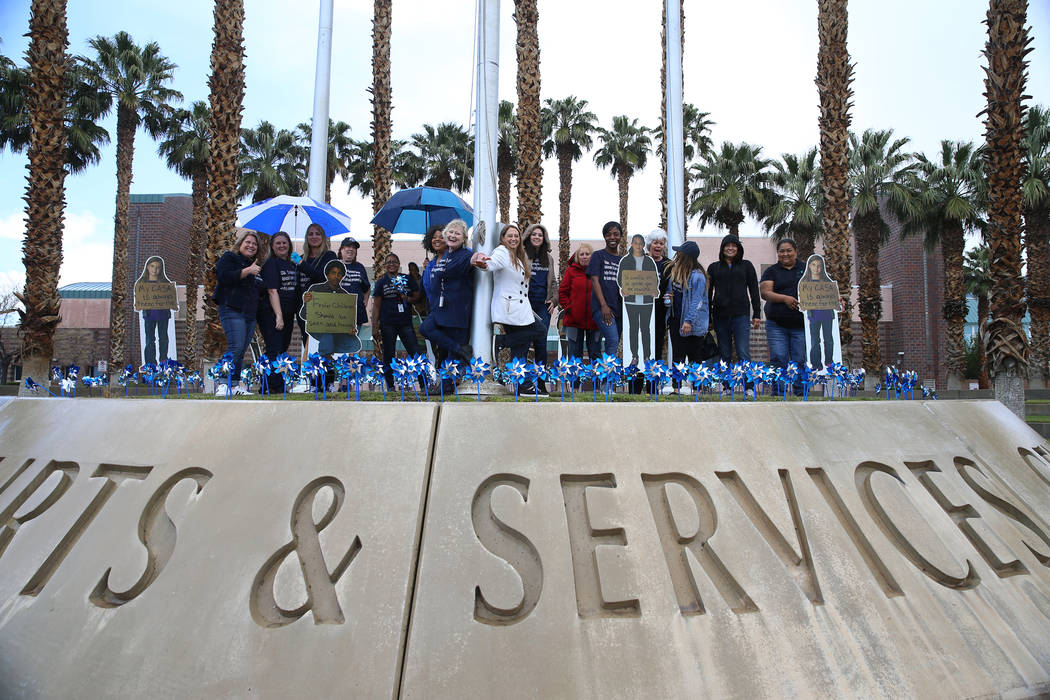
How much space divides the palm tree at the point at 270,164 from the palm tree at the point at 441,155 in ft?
14.6

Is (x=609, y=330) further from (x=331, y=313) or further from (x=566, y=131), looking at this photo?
(x=566, y=131)

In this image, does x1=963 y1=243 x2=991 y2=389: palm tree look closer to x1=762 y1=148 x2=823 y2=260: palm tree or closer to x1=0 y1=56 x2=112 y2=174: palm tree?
x1=762 y1=148 x2=823 y2=260: palm tree

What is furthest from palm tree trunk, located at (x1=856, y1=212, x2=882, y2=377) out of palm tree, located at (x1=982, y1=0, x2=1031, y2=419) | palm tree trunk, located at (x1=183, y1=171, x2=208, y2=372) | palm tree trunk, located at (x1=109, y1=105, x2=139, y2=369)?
palm tree trunk, located at (x1=109, y1=105, x2=139, y2=369)

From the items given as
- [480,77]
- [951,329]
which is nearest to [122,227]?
[480,77]

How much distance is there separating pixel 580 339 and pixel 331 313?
2.51m

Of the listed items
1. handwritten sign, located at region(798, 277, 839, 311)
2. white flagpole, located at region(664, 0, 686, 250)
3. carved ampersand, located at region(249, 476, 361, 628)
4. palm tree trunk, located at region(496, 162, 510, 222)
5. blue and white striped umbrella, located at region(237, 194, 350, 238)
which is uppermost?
palm tree trunk, located at region(496, 162, 510, 222)

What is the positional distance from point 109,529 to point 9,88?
26887 millimetres

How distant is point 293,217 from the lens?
9.04 m

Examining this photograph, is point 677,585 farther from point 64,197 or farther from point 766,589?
point 64,197

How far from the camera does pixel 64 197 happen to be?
1166 cm

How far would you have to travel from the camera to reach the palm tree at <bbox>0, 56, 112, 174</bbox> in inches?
910

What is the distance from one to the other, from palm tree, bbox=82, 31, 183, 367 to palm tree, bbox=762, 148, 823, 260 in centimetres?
2316

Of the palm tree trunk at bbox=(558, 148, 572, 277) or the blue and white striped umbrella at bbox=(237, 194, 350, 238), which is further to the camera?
the palm tree trunk at bbox=(558, 148, 572, 277)

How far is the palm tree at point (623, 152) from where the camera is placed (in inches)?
1235
